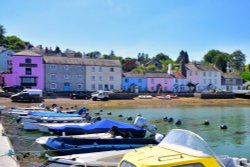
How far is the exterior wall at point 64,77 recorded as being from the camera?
252ft

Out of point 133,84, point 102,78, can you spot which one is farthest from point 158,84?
point 102,78

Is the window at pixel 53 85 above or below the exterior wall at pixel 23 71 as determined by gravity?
below

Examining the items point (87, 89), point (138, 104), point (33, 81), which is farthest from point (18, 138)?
point (87, 89)

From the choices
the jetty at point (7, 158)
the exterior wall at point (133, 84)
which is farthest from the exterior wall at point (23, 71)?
the jetty at point (7, 158)

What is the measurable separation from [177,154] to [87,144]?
30.1 feet

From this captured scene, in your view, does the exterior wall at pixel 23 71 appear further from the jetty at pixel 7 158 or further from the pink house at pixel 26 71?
the jetty at pixel 7 158

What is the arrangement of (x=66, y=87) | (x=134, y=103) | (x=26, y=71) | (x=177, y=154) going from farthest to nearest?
1. (x=66, y=87)
2. (x=26, y=71)
3. (x=134, y=103)
4. (x=177, y=154)

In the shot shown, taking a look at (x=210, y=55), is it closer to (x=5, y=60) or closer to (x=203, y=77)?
(x=203, y=77)

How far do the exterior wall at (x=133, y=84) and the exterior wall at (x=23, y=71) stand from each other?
74.9ft

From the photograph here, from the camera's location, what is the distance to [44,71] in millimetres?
75938

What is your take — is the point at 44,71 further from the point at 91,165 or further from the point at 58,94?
the point at 91,165

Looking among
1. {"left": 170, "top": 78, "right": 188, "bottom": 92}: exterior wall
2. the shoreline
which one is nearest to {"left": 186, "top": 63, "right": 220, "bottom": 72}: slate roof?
{"left": 170, "top": 78, "right": 188, "bottom": 92}: exterior wall

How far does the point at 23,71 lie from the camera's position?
243 ft

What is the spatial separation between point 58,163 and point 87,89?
7036 cm
